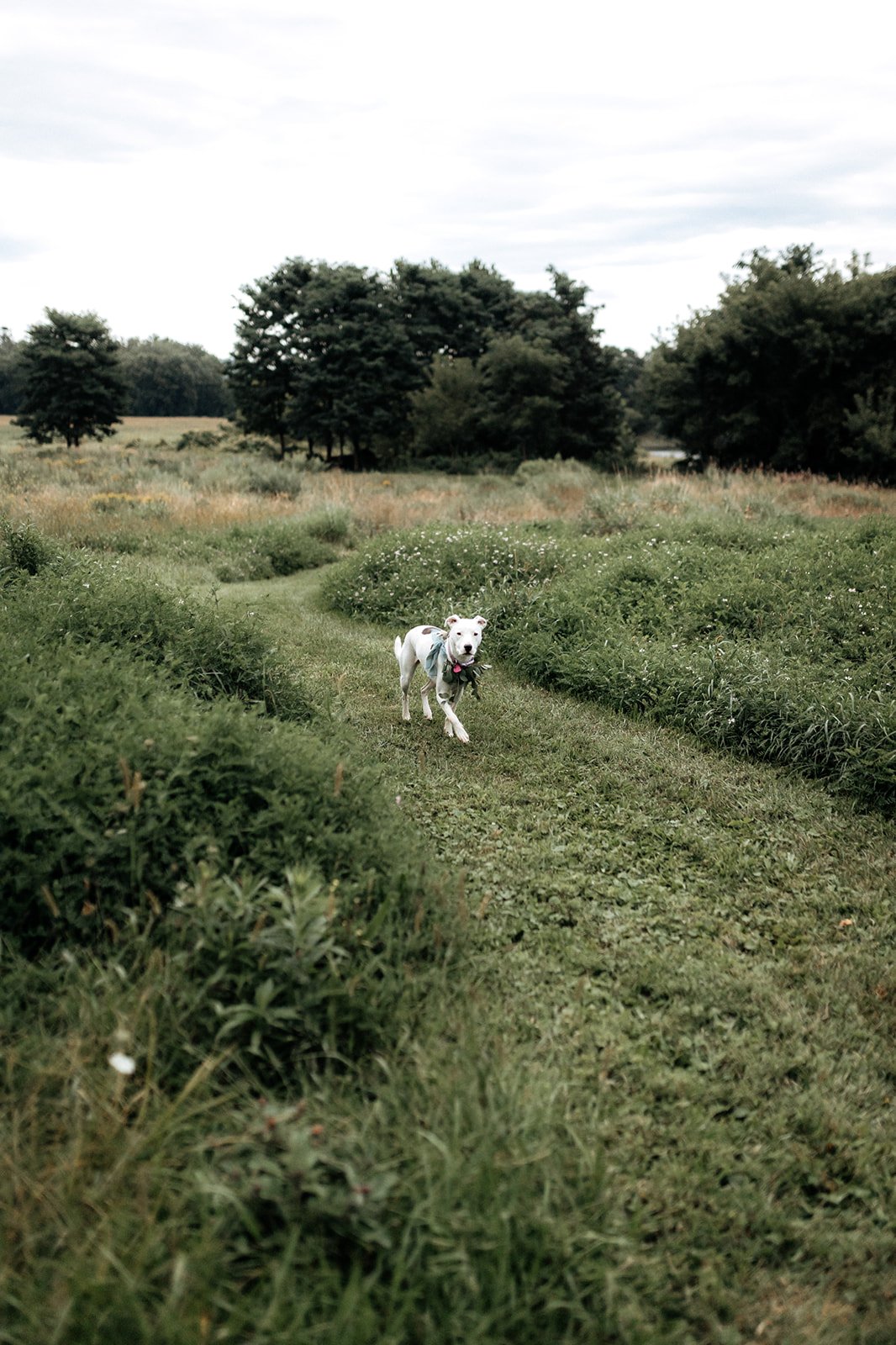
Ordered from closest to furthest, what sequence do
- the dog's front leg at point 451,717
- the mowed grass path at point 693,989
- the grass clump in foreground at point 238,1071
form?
the grass clump in foreground at point 238,1071 < the mowed grass path at point 693,989 < the dog's front leg at point 451,717

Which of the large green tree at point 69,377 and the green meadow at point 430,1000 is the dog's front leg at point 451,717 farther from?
the large green tree at point 69,377

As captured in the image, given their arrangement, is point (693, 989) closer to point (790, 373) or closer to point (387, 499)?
point (387, 499)

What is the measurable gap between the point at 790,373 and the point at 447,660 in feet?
84.5

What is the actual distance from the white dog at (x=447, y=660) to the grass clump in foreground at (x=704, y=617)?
1526mm

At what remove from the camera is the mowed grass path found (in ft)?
7.11

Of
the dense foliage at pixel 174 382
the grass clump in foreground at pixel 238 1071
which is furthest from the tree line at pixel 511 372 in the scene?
the dense foliage at pixel 174 382

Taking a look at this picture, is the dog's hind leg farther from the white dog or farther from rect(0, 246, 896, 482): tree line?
rect(0, 246, 896, 482): tree line

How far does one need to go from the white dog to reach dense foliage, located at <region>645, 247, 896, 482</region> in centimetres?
2250

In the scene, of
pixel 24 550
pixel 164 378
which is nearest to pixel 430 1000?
pixel 24 550

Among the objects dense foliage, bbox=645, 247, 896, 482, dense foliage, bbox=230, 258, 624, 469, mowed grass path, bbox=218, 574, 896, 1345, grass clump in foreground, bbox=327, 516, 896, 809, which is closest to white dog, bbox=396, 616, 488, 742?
mowed grass path, bbox=218, 574, 896, 1345

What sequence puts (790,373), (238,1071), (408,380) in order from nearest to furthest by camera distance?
(238,1071) < (790,373) < (408,380)

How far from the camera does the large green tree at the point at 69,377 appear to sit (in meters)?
38.2

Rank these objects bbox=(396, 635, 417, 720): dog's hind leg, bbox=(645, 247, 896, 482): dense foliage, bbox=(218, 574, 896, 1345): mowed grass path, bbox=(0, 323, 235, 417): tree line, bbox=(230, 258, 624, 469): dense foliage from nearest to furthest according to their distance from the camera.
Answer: bbox=(218, 574, 896, 1345): mowed grass path < bbox=(396, 635, 417, 720): dog's hind leg < bbox=(645, 247, 896, 482): dense foliage < bbox=(230, 258, 624, 469): dense foliage < bbox=(0, 323, 235, 417): tree line

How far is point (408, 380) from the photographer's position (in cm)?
3819
